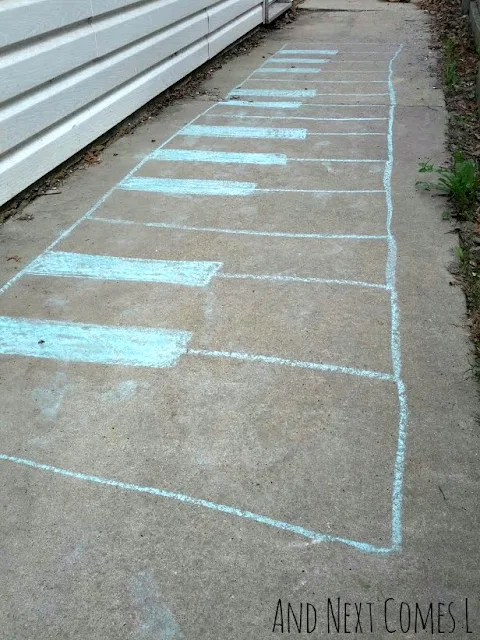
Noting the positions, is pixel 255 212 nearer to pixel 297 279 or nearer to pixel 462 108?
pixel 297 279

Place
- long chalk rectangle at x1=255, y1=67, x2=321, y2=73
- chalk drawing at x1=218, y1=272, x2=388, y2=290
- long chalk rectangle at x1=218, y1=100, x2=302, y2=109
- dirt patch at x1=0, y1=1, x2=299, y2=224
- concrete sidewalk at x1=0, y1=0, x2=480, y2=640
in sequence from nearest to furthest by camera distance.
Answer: concrete sidewalk at x1=0, y1=0, x2=480, y2=640 → chalk drawing at x1=218, y1=272, x2=388, y2=290 → dirt patch at x1=0, y1=1, x2=299, y2=224 → long chalk rectangle at x1=218, y1=100, x2=302, y2=109 → long chalk rectangle at x1=255, y1=67, x2=321, y2=73

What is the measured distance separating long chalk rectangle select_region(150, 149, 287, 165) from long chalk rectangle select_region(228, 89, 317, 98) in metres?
1.95

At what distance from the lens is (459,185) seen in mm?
4602

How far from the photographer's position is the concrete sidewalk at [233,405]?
6.99 feet

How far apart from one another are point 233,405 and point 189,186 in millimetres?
2757

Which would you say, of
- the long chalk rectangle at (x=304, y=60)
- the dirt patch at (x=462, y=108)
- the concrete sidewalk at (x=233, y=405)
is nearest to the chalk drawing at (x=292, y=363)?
the concrete sidewalk at (x=233, y=405)

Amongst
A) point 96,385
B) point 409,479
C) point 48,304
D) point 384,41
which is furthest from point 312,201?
point 384,41

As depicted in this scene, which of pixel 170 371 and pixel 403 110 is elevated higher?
pixel 403 110

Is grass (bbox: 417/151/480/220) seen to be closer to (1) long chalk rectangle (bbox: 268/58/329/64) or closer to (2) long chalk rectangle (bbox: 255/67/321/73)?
(2) long chalk rectangle (bbox: 255/67/321/73)

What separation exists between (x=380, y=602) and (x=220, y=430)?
3.25ft

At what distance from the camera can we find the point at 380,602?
6.74 feet

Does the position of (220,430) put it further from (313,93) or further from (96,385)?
(313,93)

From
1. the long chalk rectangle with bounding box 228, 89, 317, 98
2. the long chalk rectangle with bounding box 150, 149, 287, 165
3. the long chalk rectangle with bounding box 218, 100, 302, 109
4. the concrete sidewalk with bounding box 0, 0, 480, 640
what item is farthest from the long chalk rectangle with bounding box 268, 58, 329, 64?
the concrete sidewalk with bounding box 0, 0, 480, 640

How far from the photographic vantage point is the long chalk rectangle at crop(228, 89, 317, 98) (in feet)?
24.1
